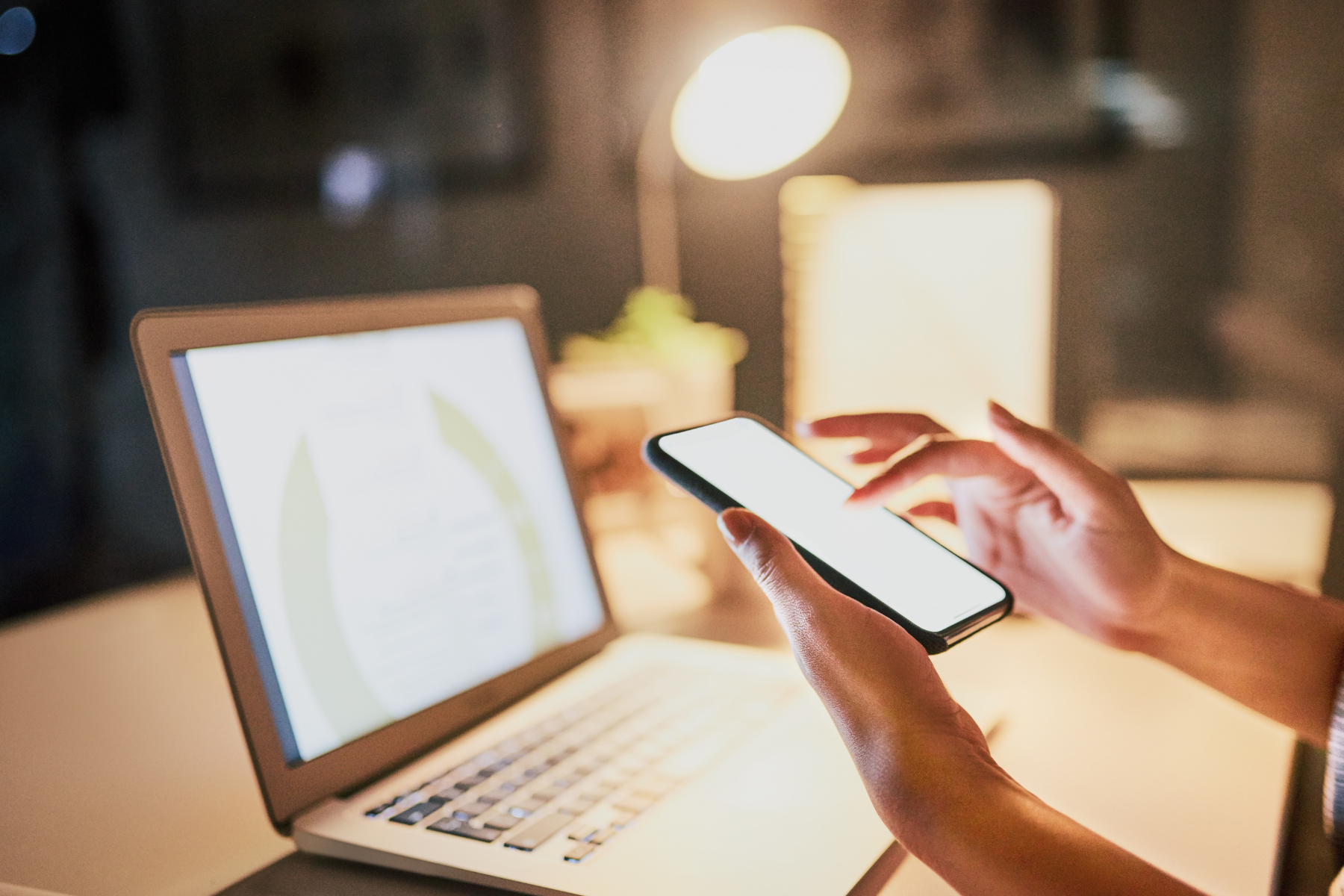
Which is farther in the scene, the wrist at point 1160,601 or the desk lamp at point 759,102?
the desk lamp at point 759,102

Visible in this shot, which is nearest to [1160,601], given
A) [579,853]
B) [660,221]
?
[579,853]

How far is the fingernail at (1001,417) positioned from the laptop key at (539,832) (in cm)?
33

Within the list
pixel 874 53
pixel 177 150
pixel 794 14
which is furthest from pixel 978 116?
pixel 177 150

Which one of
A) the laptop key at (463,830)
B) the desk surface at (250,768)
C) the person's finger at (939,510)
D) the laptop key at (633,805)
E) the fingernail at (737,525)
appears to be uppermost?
the fingernail at (737,525)

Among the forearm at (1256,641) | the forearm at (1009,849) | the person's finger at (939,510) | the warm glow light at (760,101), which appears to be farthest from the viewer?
the warm glow light at (760,101)

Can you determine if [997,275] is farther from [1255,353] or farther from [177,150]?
[177,150]

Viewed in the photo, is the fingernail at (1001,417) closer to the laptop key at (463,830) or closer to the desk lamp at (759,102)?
the laptop key at (463,830)

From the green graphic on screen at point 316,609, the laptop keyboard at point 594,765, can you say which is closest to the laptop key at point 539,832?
the laptop keyboard at point 594,765

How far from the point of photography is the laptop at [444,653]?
1.55 ft

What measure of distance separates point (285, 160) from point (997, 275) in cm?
110

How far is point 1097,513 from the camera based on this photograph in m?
0.61

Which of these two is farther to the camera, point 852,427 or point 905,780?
point 852,427

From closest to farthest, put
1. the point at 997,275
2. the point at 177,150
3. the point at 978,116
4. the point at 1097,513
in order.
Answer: the point at 1097,513 < the point at 997,275 < the point at 177,150 < the point at 978,116

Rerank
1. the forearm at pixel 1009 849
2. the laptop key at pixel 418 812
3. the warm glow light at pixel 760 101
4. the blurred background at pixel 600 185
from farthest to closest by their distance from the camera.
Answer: the blurred background at pixel 600 185, the warm glow light at pixel 760 101, the laptop key at pixel 418 812, the forearm at pixel 1009 849
